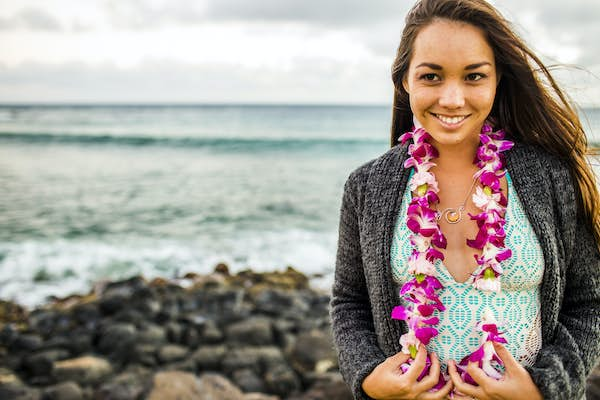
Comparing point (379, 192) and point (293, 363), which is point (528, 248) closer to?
point (379, 192)

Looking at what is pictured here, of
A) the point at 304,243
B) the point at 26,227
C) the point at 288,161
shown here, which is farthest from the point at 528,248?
the point at 288,161

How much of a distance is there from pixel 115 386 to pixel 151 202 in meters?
10.1

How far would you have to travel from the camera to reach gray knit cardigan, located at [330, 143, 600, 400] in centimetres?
196

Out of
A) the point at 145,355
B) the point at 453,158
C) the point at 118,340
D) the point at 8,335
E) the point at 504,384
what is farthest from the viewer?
the point at 8,335

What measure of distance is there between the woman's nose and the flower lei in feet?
0.96

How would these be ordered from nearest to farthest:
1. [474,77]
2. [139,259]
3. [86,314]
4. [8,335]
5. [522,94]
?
1. [474,77]
2. [522,94]
3. [8,335]
4. [86,314]
5. [139,259]

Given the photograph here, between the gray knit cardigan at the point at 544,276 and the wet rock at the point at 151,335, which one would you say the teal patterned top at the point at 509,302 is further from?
the wet rock at the point at 151,335

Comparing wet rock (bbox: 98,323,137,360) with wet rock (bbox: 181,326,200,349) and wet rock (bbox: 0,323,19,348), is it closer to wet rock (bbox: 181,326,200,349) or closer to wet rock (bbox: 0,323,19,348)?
wet rock (bbox: 181,326,200,349)

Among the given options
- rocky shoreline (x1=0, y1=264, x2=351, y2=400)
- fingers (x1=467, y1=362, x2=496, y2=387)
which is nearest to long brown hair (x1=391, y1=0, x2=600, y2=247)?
fingers (x1=467, y1=362, x2=496, y2=387)

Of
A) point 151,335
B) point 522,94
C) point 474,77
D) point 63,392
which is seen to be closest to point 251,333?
point 151,335

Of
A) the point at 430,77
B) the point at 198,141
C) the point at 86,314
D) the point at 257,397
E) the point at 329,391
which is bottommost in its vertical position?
the point at 198,141

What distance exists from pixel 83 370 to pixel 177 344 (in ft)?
3.69

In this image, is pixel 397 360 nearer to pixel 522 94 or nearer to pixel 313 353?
pixel 522 94

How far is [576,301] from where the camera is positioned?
6.76ft
